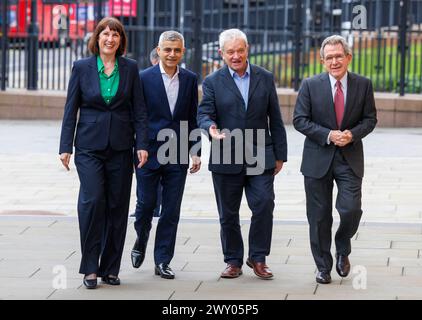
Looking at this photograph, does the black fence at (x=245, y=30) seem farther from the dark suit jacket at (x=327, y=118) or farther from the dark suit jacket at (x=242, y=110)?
the dark suit jacket at (x=327, y=118)

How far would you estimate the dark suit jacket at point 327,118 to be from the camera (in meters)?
8.49

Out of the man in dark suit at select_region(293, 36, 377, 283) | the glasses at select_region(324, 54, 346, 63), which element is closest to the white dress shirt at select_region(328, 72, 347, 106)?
the man in dark suit at select_region(293, 36, 377, 283)

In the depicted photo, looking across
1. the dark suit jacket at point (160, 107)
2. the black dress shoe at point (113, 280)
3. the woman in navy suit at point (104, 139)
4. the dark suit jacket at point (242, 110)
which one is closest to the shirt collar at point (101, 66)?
the woman in navy suit at point (104, 139)

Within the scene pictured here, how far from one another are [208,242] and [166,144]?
61.2 inches

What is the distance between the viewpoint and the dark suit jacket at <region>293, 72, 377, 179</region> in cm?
849

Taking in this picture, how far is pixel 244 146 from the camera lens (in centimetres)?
867

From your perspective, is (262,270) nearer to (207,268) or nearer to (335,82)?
(207,268)

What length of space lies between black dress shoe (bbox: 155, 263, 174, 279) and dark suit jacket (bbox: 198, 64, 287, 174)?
2.41 ft

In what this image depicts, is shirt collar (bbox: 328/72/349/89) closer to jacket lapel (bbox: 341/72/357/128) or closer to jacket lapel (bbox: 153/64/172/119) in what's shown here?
jacket lapel (bbox: 341/72/357/128)

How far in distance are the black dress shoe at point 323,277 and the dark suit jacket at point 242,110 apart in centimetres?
80
